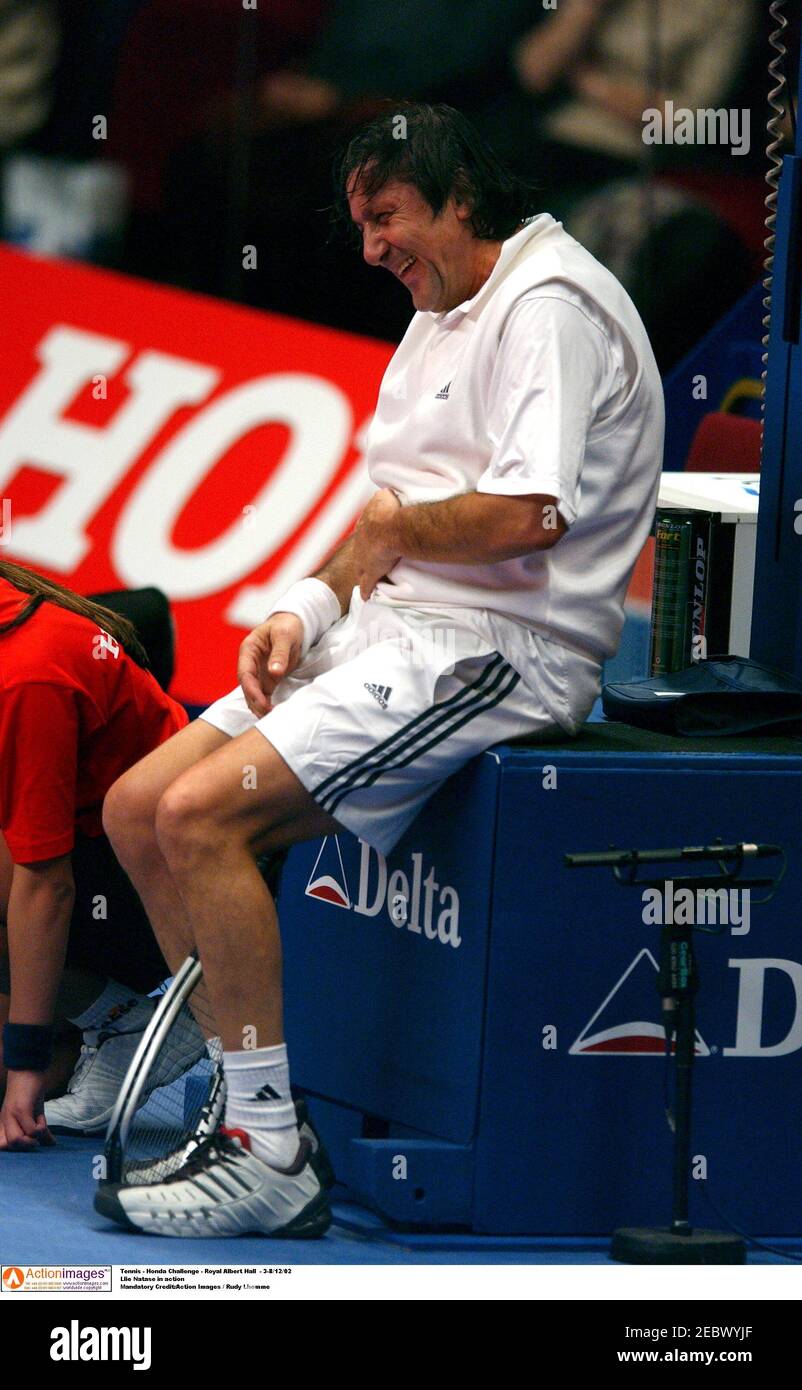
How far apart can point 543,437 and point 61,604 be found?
923 mm

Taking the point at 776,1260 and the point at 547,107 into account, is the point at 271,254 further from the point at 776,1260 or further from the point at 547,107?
the point at 776,1260

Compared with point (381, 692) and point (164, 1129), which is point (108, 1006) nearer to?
point (164, 1129)

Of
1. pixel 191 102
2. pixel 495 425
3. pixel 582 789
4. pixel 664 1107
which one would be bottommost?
pixel 664 1107

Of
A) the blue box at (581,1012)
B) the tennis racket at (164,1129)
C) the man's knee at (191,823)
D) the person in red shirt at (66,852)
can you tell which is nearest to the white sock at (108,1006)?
the person in red shirt at (66,852)

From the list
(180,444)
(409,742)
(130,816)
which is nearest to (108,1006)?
(130,816)

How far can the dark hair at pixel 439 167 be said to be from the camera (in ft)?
8.23

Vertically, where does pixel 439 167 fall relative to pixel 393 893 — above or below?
above

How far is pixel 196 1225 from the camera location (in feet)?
7.79

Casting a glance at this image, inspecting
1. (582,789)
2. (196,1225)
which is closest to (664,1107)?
(582,789)

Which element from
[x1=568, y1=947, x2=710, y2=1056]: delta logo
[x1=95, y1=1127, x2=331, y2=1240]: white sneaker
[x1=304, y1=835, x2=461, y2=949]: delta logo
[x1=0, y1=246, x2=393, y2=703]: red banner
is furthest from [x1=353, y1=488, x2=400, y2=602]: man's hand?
[x1=0, y1=246, x2=393, y2=703]: red banner

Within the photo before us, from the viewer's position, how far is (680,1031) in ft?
7.47

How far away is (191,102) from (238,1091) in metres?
3.92

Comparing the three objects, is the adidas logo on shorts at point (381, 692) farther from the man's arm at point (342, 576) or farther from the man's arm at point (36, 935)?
the man's arm at point (36, 935)

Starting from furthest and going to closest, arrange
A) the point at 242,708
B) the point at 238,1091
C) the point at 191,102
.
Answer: the point at 191,102, the point at 242,708, the point at 238,1091
